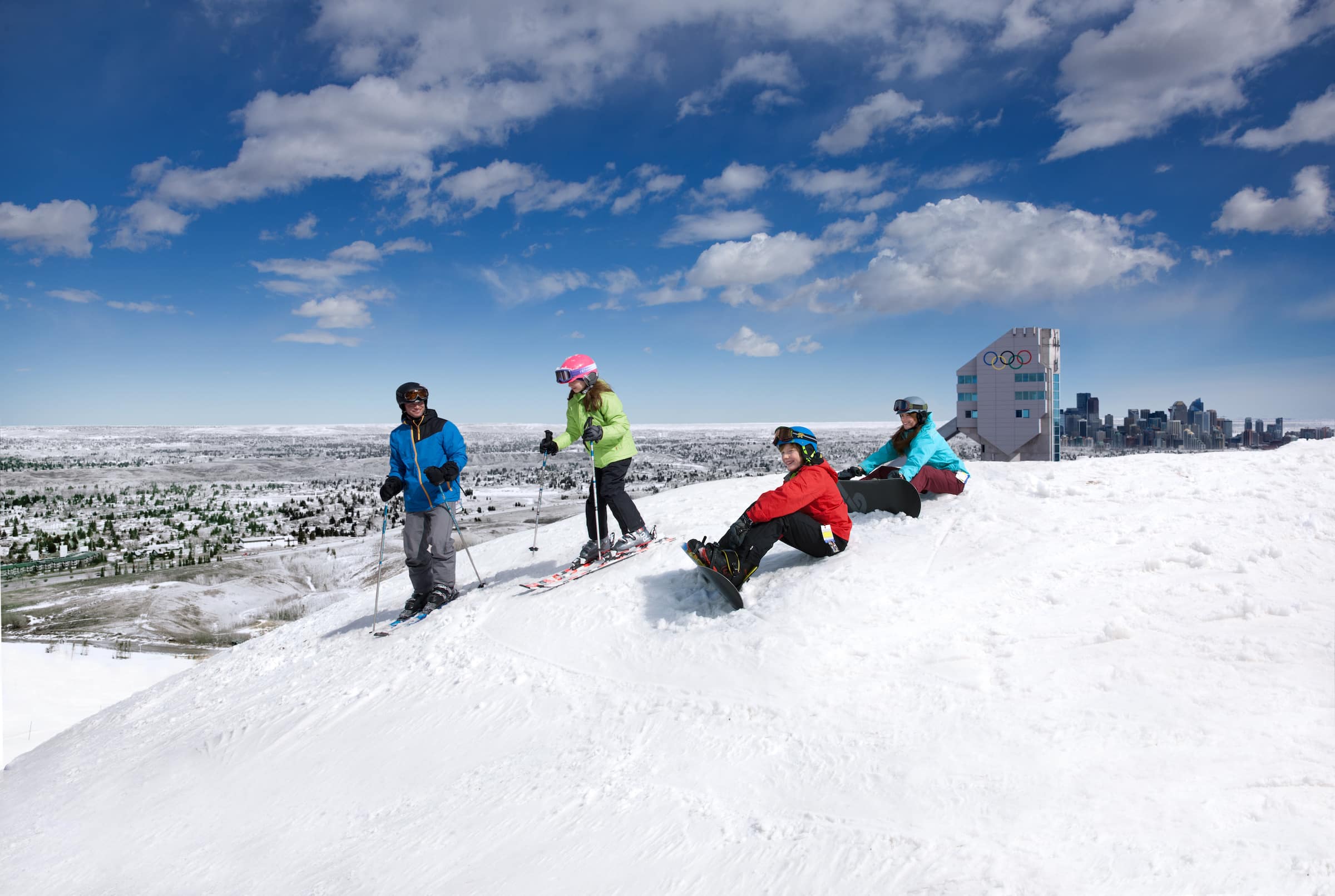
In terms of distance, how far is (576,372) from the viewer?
7.61 meters

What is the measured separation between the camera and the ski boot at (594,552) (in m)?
7.77

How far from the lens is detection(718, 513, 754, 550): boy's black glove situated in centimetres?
585

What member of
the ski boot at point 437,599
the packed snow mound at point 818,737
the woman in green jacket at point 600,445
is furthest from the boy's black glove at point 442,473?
the packed snow mound at point 818,737

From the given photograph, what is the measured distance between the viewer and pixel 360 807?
4.55 m

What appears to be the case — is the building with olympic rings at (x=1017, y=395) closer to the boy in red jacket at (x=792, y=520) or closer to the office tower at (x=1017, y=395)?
the office tower at (x=1017, y=395)

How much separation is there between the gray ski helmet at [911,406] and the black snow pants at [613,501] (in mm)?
3191

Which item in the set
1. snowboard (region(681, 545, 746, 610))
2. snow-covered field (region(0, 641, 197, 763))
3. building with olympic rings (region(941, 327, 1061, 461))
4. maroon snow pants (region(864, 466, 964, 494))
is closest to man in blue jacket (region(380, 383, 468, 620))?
snowboard (region(681, 545, 746, 610))

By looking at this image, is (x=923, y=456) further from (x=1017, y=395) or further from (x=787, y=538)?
(x=1017, y=395)

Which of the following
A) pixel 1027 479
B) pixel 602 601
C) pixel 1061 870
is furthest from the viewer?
pixel 1027 479

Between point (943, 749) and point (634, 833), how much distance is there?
1.83 metres

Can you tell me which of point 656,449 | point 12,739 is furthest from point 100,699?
point 656,449

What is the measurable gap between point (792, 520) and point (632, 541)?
100 inches

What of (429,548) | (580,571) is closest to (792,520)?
(580,571)

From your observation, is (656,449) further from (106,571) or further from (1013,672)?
(1013,672)
